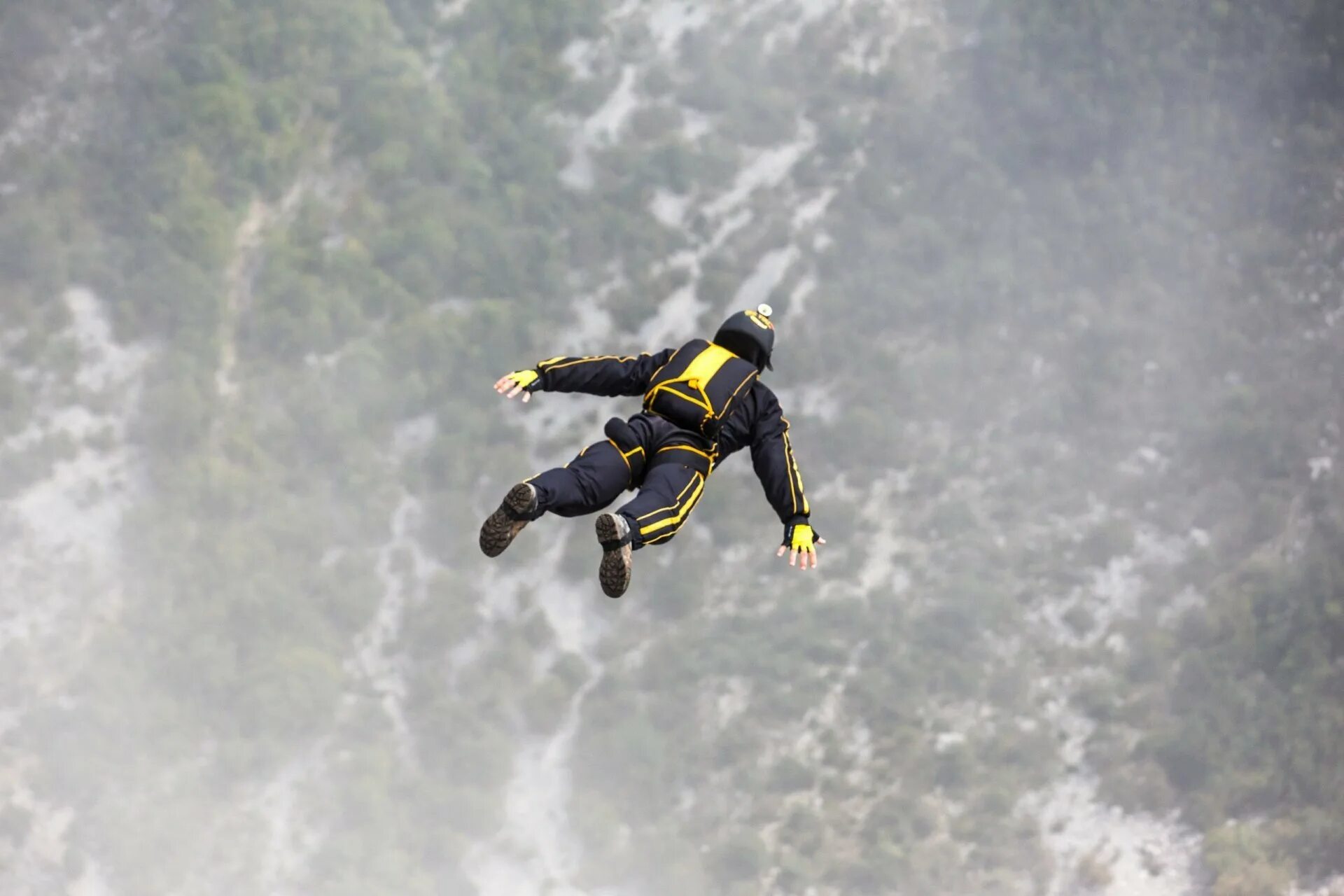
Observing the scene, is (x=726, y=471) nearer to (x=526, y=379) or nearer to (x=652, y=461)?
(x=652, y=461)

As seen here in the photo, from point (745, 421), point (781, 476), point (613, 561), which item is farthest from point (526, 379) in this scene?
point (781, 476)

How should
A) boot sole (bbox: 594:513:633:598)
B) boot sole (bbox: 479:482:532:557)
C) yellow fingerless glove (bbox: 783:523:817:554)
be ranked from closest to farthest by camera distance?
boot sole (bbox: 594:513:633:598) < boot sole (bbox: 479:482:532:557) < yellow fingerless glove (bbox: 783:523:817:554)

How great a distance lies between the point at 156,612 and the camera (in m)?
50.3

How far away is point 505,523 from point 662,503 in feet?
4.14

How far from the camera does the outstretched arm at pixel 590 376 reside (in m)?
12.7

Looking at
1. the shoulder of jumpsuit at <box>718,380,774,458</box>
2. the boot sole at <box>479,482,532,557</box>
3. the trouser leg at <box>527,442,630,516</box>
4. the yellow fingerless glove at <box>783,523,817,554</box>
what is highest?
the shoulder of jumpsuit at <box>718,380,774,458</box>

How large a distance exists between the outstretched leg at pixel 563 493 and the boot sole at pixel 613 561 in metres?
0.31

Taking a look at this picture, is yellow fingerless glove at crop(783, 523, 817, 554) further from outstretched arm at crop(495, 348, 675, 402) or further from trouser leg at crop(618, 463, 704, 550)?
outstretched arm at crop(495, 348, 675, 402)

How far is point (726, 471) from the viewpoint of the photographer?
5528cm

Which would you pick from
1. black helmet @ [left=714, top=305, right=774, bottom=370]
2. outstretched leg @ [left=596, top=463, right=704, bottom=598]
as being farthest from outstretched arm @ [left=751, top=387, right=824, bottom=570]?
outstretched leg @ [left=596, top=463, right=704, bottom=598]

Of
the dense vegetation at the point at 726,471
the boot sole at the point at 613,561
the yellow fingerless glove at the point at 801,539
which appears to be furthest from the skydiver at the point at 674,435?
the dense vegetation at the point at 726,471

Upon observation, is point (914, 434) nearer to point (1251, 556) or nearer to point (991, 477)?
point (991, 477)

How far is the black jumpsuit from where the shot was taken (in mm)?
12555

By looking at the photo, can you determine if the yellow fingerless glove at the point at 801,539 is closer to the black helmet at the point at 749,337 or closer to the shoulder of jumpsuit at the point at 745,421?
the shoulder of jumpsuit at the point at 745,421
